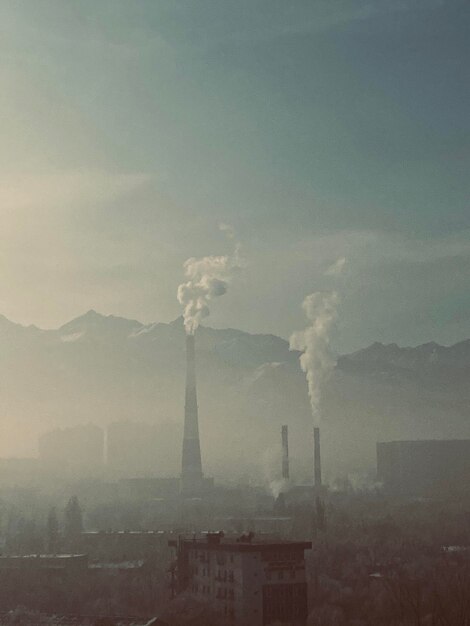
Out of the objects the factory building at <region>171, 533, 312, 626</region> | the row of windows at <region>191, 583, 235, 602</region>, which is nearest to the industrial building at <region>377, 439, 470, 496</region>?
the row of windows at <region>191, 583, 235, 602</region>

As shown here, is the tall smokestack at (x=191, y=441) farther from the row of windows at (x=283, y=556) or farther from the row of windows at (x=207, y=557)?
the row of windows at (x=283, y=556)

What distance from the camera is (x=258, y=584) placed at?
77375 millimetres

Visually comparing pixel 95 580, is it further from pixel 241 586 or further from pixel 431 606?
pixel 431 606

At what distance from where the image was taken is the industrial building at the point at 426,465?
186 metres

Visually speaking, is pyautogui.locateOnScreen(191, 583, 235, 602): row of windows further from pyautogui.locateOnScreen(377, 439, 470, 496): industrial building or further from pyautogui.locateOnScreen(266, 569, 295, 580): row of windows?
pyautogui.locateOnScreen(377, 439, 470, 496): industrial building

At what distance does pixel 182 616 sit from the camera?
2825 inches

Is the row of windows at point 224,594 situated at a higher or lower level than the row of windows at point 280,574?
lower

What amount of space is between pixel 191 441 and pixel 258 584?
10630 cm

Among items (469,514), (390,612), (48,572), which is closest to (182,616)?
(390,612)

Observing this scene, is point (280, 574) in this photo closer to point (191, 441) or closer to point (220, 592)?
point (220, 592)

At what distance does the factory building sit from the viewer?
7600 cm

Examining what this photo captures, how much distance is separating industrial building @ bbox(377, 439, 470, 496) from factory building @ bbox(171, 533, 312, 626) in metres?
109

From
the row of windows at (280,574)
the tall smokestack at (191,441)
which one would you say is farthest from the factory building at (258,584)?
the tall smokestack at (191,441)

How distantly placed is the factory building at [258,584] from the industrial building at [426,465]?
4291 inches
